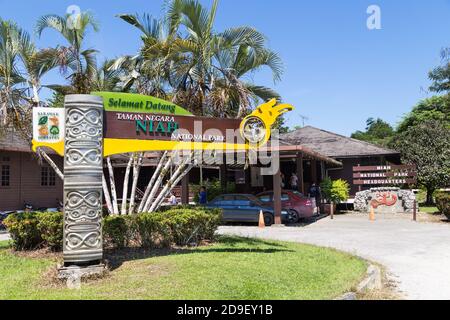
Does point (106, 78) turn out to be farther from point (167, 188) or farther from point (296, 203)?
point (296, 203)

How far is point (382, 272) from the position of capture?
8648 millimetres

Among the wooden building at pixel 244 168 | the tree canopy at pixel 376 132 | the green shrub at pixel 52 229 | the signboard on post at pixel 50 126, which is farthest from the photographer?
the tree canopy at pixel 376 132

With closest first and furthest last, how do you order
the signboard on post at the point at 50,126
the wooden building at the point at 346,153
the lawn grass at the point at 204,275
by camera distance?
the lawn grass at the point at 204,275, the signboard on post at the point at 50,126, the wooden building at the point at 346,153

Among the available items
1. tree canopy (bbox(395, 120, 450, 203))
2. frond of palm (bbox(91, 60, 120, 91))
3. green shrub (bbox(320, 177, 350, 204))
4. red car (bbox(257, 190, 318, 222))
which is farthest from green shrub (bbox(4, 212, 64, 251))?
tree canopy (bbox(395, 120, 450, 203))

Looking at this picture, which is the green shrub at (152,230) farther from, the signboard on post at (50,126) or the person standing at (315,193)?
the person standing at (315,193)

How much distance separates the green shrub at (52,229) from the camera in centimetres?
1005

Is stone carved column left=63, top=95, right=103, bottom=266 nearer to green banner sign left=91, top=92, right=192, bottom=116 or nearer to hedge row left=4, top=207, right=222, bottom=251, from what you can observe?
green banner sign left=91, top=92, right=192, bottom=116

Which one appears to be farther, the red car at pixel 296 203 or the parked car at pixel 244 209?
the red car at pixel 296 203

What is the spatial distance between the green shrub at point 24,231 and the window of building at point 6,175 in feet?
39.5

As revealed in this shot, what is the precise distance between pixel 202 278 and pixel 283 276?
1.38 m

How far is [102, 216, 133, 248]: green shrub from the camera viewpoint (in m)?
10.1

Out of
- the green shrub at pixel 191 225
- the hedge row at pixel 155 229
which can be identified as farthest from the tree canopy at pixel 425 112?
the hedge row at pixel 155 229
